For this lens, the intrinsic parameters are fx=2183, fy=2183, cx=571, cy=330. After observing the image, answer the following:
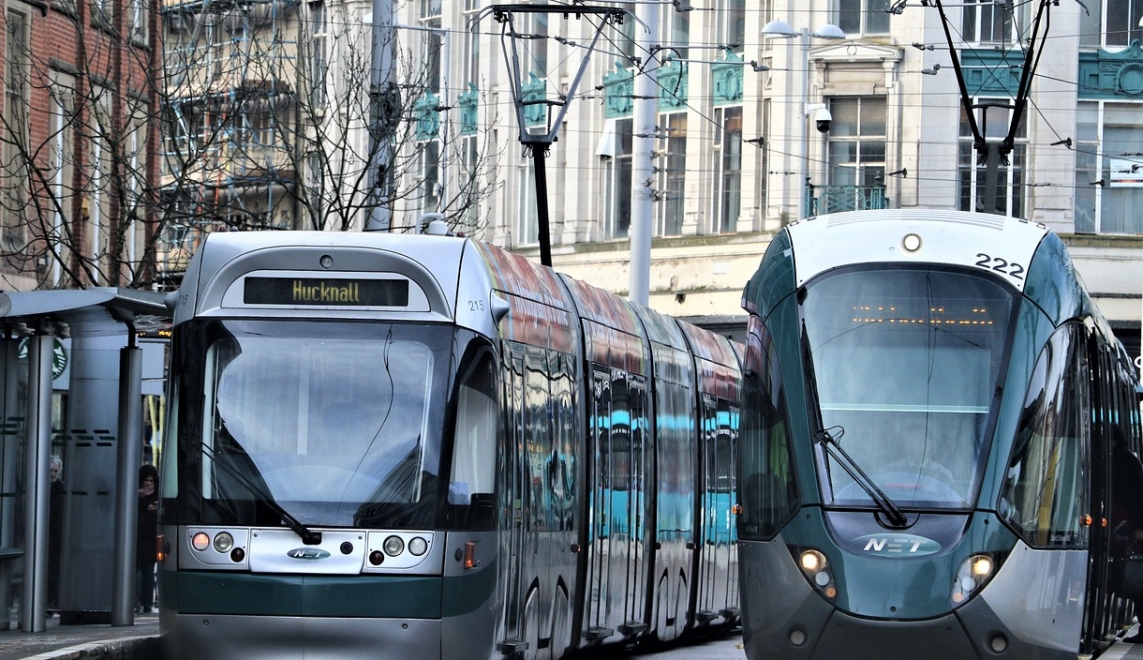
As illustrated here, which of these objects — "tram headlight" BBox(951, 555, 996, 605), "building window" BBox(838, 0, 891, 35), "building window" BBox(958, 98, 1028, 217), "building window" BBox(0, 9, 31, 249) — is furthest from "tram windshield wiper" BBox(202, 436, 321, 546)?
"building window" BBox(838, 0, 891, 35)

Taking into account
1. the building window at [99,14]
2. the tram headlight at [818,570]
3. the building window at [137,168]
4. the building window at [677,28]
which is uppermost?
the building window at [677,28]

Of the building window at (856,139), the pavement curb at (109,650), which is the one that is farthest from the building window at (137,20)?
the building window at (856,139)

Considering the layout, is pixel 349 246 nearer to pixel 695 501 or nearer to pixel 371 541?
pixel 371 541

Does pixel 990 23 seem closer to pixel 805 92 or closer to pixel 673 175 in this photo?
pixel 805 92

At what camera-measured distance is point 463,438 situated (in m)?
12.6

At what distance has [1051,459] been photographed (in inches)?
483

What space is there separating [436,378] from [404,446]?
Answer: 0.45 m

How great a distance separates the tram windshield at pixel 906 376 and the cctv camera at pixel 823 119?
3062 cm

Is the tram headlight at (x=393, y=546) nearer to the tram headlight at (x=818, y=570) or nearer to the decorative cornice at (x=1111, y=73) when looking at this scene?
the tram headlight at (x=818, y=570)

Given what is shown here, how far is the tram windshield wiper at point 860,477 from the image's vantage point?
1195cm

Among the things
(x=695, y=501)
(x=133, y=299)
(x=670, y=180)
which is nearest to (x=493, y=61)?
(x=670, y=180)

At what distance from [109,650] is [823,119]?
3098 cm

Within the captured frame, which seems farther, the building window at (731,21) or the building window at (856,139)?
the building window at (731,21)

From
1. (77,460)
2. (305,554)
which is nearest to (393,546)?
(305,554)
